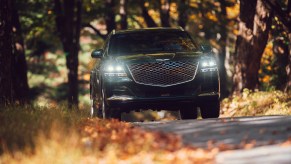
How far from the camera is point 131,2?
109 feet

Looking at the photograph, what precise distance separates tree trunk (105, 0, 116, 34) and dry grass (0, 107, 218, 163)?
2155 centimetres

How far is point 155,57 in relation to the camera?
13500 mm

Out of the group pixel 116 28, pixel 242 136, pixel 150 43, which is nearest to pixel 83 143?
pixel 242 136

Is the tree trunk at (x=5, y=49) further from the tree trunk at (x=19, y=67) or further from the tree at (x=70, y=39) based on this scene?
the tree at (x=70, y=39)

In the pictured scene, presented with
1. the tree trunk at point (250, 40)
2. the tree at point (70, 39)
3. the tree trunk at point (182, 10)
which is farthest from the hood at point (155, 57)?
the tree trunk at point (182, 10)

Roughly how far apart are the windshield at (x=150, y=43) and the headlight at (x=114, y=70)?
58cm

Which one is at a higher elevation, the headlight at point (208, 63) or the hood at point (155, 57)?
the hood at point (155, 57)

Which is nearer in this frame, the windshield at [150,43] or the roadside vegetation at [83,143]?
the roadside vegetation at [83,143]

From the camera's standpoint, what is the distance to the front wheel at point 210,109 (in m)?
14.2

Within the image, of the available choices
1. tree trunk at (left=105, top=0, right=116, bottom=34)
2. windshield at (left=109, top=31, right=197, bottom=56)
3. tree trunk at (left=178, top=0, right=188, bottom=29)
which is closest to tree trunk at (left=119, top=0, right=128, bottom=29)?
tree trunk at (left=105, top=0, right=116, bottom=34)

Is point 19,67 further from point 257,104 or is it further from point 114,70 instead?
point 114,70

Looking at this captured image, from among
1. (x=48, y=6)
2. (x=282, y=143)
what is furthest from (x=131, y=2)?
(x=282, y=143)

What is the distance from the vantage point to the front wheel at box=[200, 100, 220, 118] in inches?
557

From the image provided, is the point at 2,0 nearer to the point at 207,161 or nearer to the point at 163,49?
the point at 163,49
